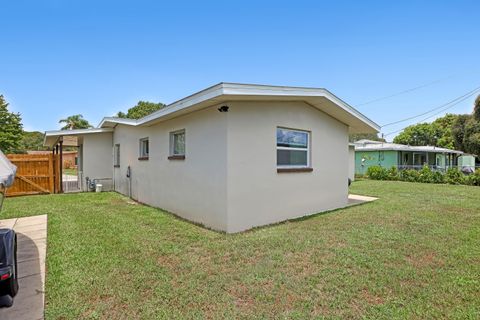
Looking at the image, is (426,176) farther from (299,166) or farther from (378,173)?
(299,166)

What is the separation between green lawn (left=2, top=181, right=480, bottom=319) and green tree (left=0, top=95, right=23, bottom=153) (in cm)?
3256

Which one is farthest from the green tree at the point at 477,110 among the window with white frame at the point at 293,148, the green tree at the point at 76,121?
the green tree at the point at 76,121

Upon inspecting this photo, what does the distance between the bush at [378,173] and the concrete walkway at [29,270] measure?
21.5m

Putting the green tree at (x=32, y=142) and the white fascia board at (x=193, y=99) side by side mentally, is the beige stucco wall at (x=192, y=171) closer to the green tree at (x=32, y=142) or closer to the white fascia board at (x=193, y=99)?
the white fascia board at (x=193, y=99)

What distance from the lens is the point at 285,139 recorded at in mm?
7492

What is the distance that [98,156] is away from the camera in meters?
14.4

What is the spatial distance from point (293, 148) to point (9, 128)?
37.6 m

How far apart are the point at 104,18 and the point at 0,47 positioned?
4824mm

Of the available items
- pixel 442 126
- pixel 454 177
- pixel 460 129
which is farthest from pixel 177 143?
pixel 442 126

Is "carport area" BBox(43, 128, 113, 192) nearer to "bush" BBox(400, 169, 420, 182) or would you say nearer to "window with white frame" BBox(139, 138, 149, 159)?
"window with white frame" BBox(139, 138, 149, 159)

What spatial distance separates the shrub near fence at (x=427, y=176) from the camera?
1773 cm

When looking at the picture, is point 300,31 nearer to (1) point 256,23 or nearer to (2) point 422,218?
(1) point 256,23

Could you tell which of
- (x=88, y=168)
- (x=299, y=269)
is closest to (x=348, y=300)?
(x=299, y=269)

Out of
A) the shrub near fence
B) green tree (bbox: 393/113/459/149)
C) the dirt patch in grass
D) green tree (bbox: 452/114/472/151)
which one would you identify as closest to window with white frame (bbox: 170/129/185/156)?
the dirt patch in grass
